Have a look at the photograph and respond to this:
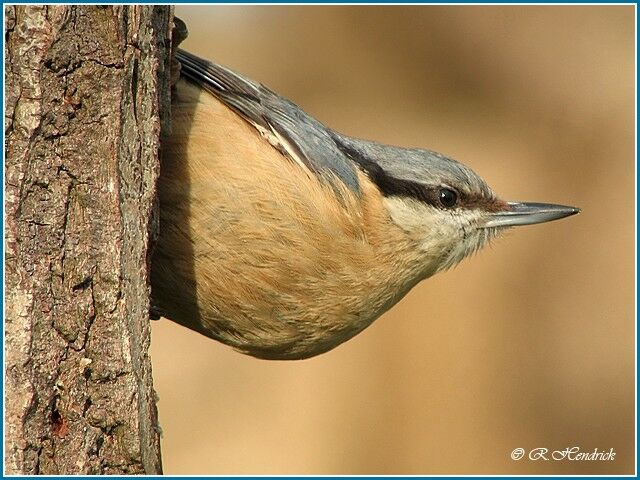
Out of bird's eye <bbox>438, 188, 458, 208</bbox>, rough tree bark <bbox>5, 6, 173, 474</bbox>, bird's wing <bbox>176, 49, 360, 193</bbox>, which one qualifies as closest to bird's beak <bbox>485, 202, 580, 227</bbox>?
bird's eye <bbox>438, 188, 458, 208</bbox>

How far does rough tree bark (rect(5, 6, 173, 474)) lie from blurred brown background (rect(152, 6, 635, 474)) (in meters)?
3.98

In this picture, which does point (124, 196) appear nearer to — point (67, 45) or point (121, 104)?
point (121, 104)

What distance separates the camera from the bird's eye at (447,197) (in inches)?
143

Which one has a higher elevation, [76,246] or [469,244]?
[469,244]

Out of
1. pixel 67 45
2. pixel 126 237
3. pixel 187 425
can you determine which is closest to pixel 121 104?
pixel 67 45

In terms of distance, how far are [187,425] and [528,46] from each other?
3.84m

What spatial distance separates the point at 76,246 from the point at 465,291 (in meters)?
4.64

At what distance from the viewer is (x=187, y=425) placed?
6684mm

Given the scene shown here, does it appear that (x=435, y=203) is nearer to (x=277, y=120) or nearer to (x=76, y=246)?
(x=277, y=120)

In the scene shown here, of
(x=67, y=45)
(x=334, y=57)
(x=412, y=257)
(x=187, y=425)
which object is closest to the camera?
(x=67, y=45)

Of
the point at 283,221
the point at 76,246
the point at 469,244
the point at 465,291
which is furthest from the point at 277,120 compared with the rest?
the point at 465,291

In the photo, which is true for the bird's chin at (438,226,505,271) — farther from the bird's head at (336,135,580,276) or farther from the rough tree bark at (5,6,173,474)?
the rough tree bark at (5,6,173,474)

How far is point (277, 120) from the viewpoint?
3.36 m

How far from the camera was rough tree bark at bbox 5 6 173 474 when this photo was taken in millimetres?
2416
